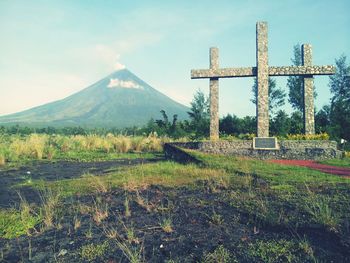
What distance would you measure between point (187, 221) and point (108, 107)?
159 meters

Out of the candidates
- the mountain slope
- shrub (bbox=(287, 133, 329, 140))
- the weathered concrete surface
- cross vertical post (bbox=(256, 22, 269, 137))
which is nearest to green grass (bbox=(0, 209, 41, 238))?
the weathered concrete surface

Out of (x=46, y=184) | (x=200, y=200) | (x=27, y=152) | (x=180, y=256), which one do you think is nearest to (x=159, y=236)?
(x=180, y=256)

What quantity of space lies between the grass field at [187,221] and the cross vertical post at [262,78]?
656cm

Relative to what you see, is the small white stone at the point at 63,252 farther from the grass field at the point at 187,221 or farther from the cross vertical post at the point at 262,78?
Answer: the cross vertical post at the point at 262,78

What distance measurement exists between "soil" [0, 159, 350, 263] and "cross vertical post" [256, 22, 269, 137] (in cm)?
911

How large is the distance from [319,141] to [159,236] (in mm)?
10708

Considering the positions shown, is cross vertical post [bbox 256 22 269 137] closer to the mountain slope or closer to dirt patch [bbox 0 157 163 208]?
dirt patch [bbox 0 157 163 208]

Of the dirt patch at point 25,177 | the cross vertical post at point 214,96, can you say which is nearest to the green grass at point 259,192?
the dirt patch at point 25,177

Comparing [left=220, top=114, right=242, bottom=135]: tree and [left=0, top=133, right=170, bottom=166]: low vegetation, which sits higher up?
[left=220, top=114, right=242, bottom=135]: tree

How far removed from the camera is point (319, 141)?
12.8 metres

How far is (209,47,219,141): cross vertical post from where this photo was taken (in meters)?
15.1

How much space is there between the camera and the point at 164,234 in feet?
14.4

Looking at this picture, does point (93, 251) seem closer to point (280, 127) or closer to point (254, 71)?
point (254, 71)

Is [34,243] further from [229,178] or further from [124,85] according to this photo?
[124,85]
